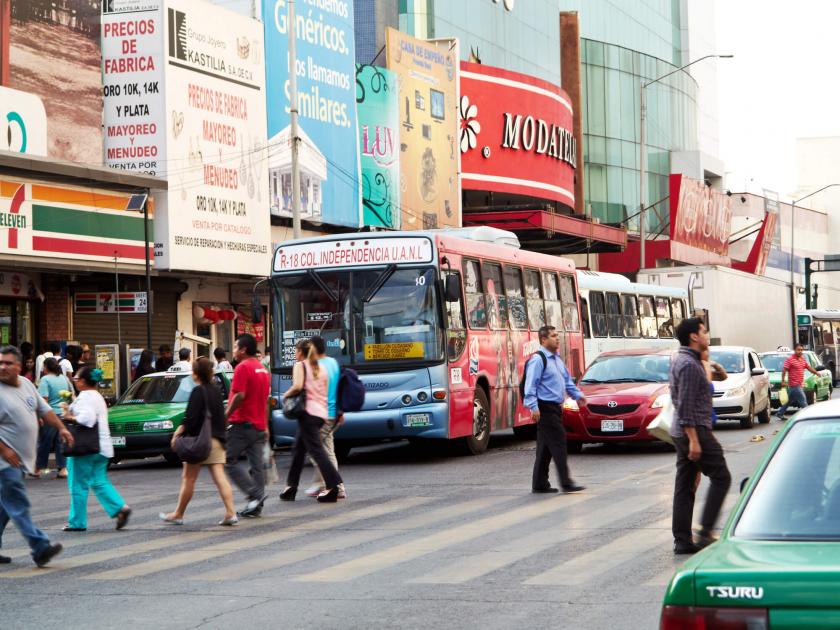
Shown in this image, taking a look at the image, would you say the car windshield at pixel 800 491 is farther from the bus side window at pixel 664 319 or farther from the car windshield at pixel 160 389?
the bus side window at pixel 664 319

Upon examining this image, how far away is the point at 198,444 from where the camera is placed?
44.4ft

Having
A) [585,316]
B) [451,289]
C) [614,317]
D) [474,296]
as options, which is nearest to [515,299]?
[474,296]

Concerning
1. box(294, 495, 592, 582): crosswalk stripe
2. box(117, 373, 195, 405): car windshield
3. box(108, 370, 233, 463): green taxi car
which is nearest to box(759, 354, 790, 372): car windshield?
box(117, 373, 195, 405): car windshield

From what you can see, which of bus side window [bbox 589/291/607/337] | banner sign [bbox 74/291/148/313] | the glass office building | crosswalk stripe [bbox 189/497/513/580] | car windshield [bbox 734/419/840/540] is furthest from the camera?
the glass office building

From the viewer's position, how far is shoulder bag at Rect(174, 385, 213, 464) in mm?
13500

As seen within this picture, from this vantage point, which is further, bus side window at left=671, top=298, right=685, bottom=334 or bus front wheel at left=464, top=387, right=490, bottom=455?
bus side window at left=671, top=298, right=685, bottom=334

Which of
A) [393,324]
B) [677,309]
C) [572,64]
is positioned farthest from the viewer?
[572,64]

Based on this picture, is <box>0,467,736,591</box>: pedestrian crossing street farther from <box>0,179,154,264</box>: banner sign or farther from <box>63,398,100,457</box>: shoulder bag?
<box>0,179,154,264</box>: banner sign

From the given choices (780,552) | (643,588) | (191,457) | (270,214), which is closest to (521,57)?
(270,214)

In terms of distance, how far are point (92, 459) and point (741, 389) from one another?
55.5 feet

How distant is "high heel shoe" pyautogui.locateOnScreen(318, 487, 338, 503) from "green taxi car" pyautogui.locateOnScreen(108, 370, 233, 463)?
618 centimetres

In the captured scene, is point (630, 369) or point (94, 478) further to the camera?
point (630, 369)

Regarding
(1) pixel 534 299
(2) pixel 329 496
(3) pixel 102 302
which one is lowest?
(2) pixel 329 496

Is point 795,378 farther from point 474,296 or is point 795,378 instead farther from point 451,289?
point 451,289
